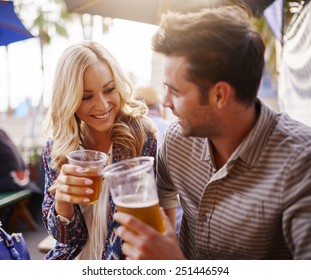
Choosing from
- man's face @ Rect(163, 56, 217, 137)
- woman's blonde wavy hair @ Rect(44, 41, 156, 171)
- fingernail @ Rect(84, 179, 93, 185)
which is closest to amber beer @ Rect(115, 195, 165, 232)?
fingernail @ Rect(84, 179, 93, 185)

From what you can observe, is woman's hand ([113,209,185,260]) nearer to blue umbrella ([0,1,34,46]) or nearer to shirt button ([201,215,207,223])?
shirt button ([201,215,207,223])

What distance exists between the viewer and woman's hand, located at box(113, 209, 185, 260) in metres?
0.96

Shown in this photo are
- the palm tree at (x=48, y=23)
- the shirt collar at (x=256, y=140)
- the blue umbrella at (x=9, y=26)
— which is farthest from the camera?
the palm tree at (x=48, y=23)

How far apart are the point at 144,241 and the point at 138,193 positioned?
0.43 feet

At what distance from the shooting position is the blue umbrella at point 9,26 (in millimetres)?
2125

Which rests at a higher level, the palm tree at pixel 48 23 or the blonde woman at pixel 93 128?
the blonde woman at pixel 93 128

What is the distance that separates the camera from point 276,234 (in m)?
1.22

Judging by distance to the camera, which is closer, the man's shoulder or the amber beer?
the amber beer

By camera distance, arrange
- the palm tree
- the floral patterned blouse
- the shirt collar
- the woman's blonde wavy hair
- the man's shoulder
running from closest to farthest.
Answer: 1. the shirt collar
2. the man's shoulder
3. the floral patterned blouse
4. the woman's blonde wavy hair
5. the palm tree

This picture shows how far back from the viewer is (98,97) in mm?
1700

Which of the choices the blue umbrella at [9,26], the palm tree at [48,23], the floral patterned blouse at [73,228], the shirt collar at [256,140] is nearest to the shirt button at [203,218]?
the shirt collar at [256,140]

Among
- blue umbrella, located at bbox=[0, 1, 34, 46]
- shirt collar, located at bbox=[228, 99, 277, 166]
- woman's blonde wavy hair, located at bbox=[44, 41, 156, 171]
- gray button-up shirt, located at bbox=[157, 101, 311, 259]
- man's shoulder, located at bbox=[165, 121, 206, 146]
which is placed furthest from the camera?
blue umbrella, located at bbox=[0, 1, 34, 46]

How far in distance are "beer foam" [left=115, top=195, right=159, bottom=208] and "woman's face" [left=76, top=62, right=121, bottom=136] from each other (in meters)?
0.74

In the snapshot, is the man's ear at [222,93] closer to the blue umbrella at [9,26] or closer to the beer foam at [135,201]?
the beer foam at [135,201]
